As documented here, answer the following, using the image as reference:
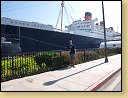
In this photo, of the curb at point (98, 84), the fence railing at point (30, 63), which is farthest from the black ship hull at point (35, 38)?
the curb at point (98, 84)

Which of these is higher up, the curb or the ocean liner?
the ocean liner

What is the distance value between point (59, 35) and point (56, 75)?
17065 mm

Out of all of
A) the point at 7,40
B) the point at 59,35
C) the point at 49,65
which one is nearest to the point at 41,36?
→ the point at 59,35

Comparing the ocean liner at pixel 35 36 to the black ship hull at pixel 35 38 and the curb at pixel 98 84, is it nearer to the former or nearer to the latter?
the black ship hull at pixel 35 38

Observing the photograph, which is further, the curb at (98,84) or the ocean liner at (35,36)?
the ocean liner at (35,36)

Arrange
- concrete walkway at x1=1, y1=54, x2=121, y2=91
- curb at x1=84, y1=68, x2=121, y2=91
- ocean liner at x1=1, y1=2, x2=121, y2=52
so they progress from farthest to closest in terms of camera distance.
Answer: ocean liner at x1=1, y1=2, x2=121, y2=52, curb at x1=84, y1=68, x2=121, y2=91, concrete walkway at x1=1, y1=54, x2=121, y2=91

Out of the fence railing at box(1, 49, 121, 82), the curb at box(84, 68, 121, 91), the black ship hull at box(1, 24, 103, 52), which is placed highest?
the black ship hull at box(1, 24, 103, 52)

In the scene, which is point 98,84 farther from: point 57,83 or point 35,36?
Answer: point 35,36

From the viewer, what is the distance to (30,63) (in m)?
7.09

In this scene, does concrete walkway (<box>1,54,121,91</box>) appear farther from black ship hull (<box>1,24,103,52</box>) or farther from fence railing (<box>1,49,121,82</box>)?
black ship hull (<box>1,24,103,52</box>)

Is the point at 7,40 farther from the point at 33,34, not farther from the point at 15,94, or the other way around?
the point at 15,94

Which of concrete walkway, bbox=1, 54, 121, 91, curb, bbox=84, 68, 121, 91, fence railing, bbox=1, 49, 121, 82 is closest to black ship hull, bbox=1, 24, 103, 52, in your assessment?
fence railing, bbox=1, 49, 121, 82

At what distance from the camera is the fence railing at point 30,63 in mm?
6105

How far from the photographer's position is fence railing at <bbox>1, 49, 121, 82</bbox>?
6105mm
